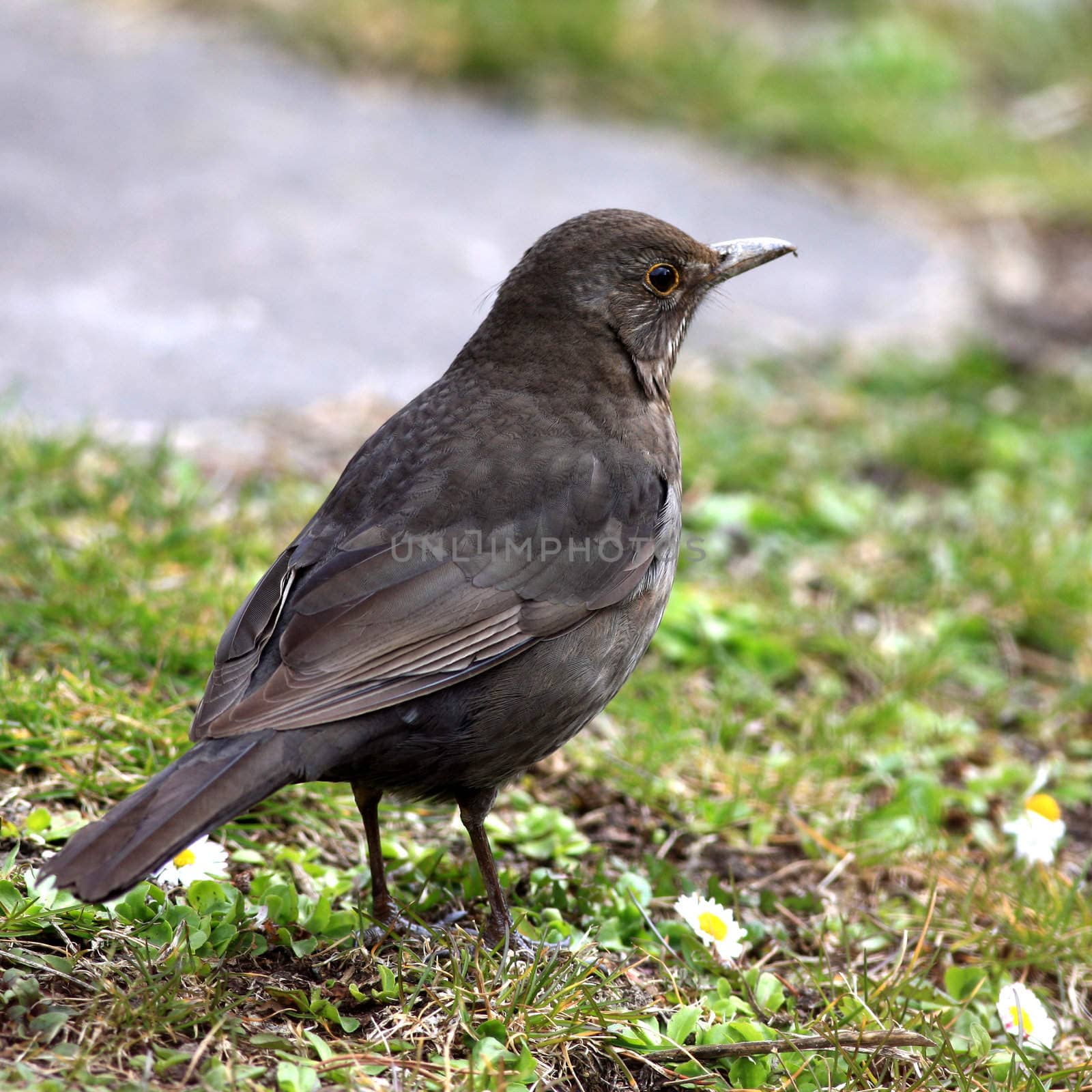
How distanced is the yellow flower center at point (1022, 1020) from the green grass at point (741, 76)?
6785 millimetres

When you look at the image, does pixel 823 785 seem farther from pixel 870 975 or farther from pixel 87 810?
pixel 87 810

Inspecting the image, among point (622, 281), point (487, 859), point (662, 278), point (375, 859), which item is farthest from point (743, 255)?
point (375, 859)

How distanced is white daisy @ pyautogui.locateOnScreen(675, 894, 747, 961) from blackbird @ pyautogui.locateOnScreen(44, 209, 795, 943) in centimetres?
46

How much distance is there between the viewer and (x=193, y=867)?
10.9 feet

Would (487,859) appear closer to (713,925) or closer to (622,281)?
(713,925)

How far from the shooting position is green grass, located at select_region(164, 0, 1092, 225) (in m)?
9.16

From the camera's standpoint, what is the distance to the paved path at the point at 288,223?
6.57 metres

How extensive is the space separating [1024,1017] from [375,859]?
160cm

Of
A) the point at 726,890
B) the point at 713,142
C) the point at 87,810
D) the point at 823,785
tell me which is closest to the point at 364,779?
the point at 87,810

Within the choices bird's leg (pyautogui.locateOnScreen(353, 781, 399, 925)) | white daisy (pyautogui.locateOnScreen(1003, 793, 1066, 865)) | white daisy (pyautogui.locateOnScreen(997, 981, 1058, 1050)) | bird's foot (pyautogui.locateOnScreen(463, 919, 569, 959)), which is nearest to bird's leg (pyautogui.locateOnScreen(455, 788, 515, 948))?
bird's foot (pyautogui.locateOnScreen(463, 919, 569, 959))

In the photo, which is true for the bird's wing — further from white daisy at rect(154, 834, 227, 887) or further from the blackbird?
white daisy at rect(154, 834, 227, 887)

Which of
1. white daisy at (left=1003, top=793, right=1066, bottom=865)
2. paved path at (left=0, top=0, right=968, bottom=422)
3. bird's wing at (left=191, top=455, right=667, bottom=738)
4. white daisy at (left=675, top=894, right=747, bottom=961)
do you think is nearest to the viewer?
bird's wing at (left=191, top=455, right=667, bottom=738)

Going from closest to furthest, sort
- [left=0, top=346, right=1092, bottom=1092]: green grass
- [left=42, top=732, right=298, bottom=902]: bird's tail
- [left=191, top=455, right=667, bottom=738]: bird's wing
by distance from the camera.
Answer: [left=42, top=732, right=298, bottom=902]: bird's tail, [left=0, top=346, right=1092, bottom=1092]: green grass, [left=191, top=455, right=667, bottom=738]: bird's wing

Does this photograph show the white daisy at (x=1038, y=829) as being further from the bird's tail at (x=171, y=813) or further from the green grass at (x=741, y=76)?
the green grass at (x=741, y=76)
